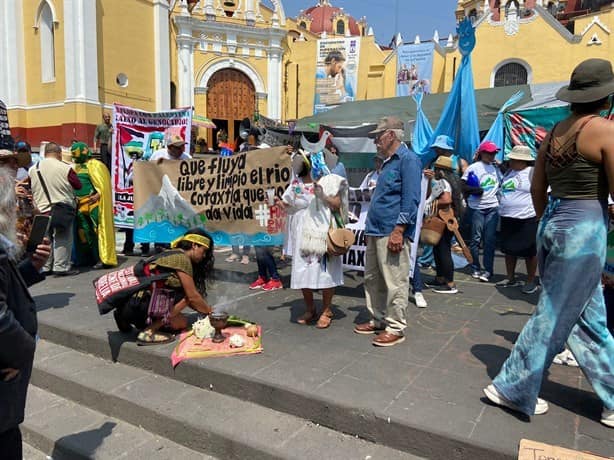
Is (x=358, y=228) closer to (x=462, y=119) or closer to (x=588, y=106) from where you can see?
(x=588, y=106)

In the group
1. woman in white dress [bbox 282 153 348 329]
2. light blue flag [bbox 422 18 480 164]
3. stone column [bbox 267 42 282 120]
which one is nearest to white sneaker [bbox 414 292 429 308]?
woman in white dress [bbox 282 153 348 329]

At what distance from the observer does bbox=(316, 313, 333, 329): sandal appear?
462cm

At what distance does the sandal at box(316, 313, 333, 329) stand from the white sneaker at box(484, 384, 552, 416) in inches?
71.7

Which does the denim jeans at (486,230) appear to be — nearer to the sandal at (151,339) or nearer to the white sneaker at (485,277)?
the white sneaker at (485,277)

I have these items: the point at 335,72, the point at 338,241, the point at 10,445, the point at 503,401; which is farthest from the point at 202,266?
the point at 335,72

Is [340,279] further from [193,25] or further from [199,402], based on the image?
[193,25]

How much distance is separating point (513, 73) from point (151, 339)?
22423 mm

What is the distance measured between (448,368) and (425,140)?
6992mm

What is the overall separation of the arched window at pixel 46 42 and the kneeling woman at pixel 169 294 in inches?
778

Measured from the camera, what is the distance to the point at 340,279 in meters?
4.66

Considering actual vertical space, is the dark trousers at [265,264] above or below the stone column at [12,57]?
below

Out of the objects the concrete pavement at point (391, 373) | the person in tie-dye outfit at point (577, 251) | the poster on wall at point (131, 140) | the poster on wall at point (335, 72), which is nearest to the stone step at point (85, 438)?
the concrete pavement at point (391, 373)

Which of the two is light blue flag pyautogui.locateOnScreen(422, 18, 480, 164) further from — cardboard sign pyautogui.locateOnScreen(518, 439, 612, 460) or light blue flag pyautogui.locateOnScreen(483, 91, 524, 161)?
cardboard sign pyautogui.locateOnScreen(518, 439, 612, 460)

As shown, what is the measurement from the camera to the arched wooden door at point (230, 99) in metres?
25.2
